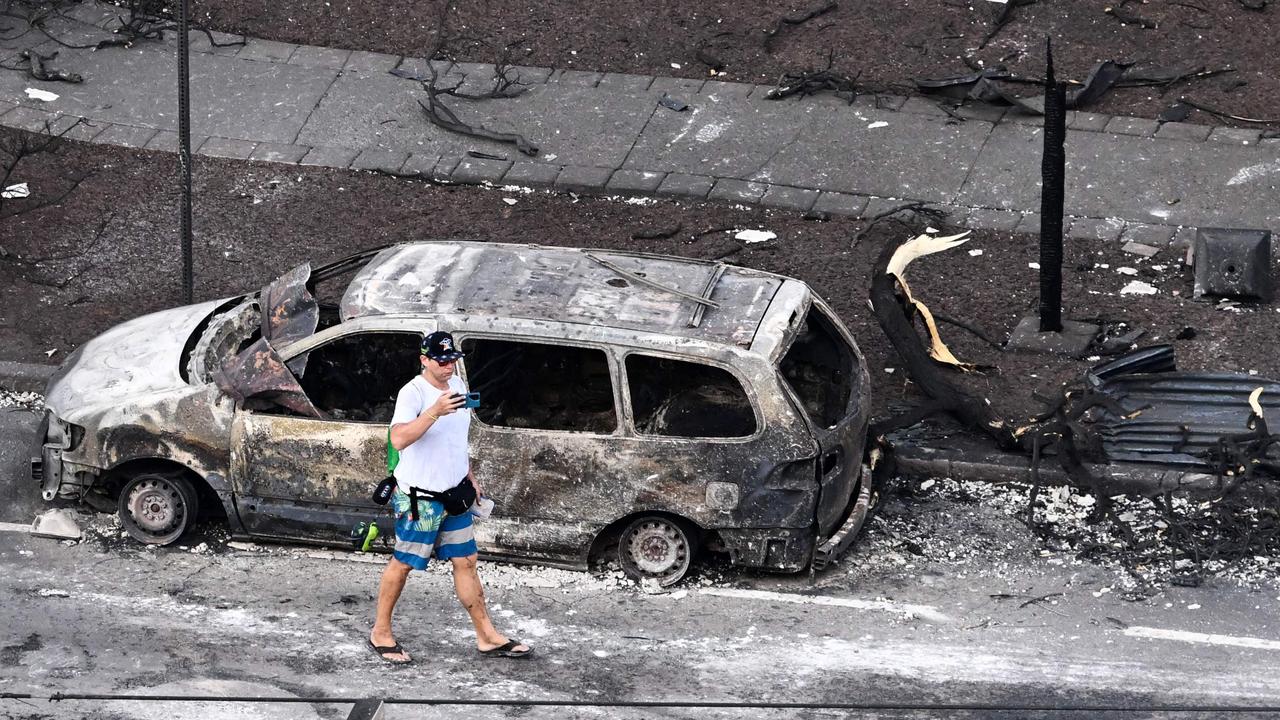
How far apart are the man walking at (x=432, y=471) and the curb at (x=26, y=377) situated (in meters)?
4.20

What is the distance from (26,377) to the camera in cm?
1119

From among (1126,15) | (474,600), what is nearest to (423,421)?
(474,600)

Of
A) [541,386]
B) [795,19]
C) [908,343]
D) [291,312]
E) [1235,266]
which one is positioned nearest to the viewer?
[291,312]

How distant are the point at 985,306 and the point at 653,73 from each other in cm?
480

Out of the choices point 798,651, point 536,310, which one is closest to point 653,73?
point 536,310

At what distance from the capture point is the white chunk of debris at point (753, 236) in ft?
43.0

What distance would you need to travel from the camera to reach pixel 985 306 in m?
12.2

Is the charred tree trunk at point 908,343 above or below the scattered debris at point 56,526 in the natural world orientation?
above

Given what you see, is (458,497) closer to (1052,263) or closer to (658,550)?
(658,550)

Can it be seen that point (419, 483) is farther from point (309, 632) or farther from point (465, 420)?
point (309, 632)

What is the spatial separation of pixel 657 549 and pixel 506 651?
1.11 m

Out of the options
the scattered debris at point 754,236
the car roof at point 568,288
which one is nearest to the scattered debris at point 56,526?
the car roof at point 568,288

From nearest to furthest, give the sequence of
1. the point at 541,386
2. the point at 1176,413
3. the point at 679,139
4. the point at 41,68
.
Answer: the point at 541,386 → the point at 1176,413 → the point at 679,139 → the point at 41,68

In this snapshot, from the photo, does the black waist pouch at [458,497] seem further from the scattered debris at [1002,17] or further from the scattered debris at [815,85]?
the scattered debris at [1002,17]
